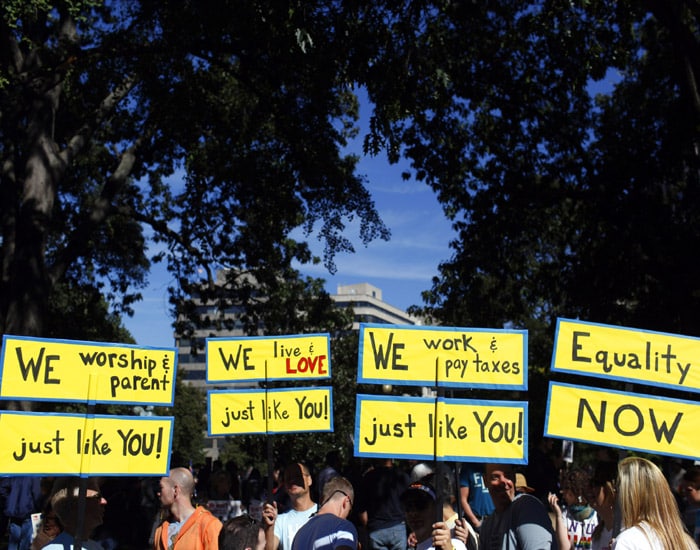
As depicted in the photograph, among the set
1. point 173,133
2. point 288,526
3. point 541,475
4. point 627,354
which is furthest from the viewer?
point 173,133

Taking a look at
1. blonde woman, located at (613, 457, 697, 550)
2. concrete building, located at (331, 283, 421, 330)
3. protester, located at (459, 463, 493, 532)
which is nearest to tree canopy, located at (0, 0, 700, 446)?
protester, located at (459, 463, 493, 532)

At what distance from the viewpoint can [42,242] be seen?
48.4 ft

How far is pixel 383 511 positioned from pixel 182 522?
9.16ft

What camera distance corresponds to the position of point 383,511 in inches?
323

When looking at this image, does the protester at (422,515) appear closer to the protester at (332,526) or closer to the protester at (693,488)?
the protester at (332,526)

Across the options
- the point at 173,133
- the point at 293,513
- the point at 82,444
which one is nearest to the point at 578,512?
the point at 293,513

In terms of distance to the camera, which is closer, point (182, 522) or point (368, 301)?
point (182, 522)

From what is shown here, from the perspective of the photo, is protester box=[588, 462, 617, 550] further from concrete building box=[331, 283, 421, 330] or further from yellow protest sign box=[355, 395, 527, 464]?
concrete building box=[331, 283, 421, 330]

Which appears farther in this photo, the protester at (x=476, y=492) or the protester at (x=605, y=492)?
the protester at (x=476, y=492)

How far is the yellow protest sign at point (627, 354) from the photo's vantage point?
19.0 feet

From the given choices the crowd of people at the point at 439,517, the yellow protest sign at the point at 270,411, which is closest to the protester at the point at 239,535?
the crowd of people at the point at 439,517

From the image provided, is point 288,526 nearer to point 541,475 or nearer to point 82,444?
point 82,444

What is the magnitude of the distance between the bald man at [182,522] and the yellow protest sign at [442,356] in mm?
1422

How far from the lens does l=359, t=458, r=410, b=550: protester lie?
26.8 feet
